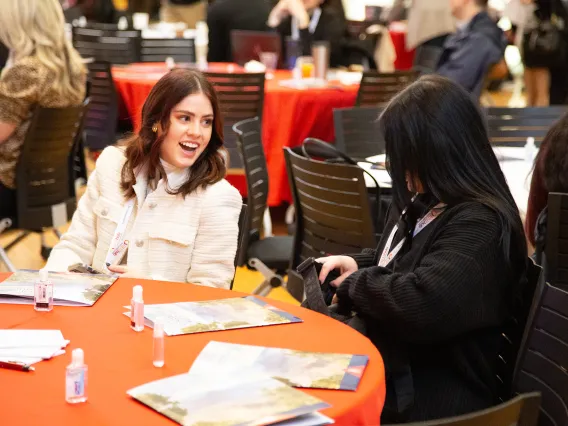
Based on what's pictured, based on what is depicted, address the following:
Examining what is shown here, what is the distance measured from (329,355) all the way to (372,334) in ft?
1.45

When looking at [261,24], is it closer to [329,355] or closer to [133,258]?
[133,258]

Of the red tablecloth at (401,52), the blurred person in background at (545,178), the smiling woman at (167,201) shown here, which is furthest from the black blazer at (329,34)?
the smiling woman at (167,201)

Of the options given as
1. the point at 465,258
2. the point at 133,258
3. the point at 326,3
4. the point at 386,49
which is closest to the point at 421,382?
Answer: the point at 465,258

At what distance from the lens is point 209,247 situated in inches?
118

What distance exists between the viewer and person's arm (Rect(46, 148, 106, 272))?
10.2 ft

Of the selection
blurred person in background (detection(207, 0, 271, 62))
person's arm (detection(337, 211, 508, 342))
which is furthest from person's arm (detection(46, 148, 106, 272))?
blurred person in background (detection(207, 0, 271, 62))

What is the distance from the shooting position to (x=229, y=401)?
175 centimetres

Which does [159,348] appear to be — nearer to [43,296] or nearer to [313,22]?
[43,296]

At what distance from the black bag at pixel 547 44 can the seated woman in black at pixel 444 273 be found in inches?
263

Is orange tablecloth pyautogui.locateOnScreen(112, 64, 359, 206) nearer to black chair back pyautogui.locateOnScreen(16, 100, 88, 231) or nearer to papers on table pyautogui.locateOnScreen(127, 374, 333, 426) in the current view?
black chair back pyautogui.locateOnScreen(16, 100, 88, 231)

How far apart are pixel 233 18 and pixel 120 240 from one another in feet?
19.5

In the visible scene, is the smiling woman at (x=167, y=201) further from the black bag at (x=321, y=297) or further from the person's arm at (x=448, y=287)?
the person's arm at (x=448, y=287)

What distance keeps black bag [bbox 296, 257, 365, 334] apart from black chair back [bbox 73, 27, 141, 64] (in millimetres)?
5986

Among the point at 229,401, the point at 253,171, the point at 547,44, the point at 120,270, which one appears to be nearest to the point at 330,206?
the point at 253,171
